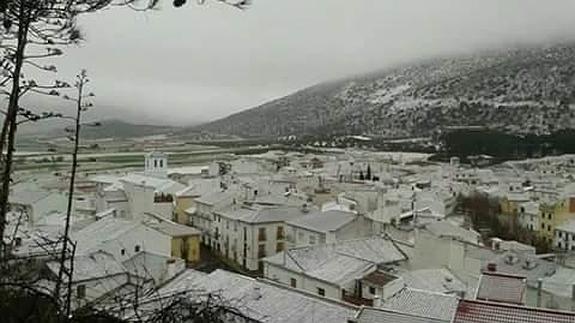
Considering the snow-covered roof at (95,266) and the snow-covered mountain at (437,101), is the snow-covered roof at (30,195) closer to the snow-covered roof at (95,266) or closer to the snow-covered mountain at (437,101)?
the snow-covered roof at (95,266)

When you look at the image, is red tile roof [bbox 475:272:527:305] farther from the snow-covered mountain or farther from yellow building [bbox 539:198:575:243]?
the snow-covered mountain

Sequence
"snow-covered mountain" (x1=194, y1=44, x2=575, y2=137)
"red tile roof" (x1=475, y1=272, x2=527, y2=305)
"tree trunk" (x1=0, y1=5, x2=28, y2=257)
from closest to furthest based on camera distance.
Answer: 1. "tree trunk" (x1=0, y1=5, x2=28, y2=257)
2. "red tile roof" (x1=475, y1=272, x2=527, y2=305)
3. "snow-covered mountain" (x1=194, y1=44, x2=575, y2=137)

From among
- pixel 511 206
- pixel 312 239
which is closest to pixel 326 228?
pixel 312 239

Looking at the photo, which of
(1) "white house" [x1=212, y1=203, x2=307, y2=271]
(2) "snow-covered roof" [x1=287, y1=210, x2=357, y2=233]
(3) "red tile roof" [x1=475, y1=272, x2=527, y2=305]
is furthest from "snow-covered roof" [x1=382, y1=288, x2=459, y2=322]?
(1) "white house" [x1=212, y1=203, x2=307, y2=271]

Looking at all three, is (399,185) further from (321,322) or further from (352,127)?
(352,127)

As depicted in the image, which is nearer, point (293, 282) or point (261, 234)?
point (293, 282)

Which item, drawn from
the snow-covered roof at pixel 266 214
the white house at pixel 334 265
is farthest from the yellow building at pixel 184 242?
the white house at pixel 334 265

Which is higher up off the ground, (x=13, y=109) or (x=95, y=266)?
(x=13, y=109)

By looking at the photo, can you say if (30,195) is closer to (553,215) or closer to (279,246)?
(279,246)

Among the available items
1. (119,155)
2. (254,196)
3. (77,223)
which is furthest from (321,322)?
(119,155)
